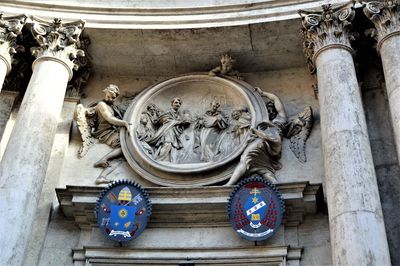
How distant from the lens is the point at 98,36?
531 inches

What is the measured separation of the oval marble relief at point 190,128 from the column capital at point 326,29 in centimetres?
164

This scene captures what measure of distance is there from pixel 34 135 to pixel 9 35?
9.03 ft

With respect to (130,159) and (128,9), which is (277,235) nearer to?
(130,159)

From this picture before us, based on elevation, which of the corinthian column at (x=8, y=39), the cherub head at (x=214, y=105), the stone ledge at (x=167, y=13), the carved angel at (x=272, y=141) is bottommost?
the carved angel at (x=272, y=141)

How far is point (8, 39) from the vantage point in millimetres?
12672

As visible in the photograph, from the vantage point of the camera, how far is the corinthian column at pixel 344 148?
8672 mm

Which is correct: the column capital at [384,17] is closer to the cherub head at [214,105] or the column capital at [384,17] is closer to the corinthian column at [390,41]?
the corinthian column at [390,41]

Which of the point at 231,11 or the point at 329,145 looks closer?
the point at 329,145

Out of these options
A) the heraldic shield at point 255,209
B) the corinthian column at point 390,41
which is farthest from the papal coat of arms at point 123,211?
the corinthian column at point 390,41

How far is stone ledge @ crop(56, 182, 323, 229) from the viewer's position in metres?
10.9

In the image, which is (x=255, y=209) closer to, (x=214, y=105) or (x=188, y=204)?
(x=188, y=204)

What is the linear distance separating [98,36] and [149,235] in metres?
4.87

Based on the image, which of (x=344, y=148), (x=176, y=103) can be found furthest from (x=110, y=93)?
(x=344, y=148)

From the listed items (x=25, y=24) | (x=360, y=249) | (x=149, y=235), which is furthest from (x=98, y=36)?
(x=360, y=249)
